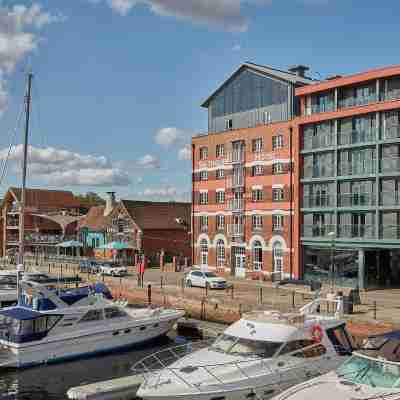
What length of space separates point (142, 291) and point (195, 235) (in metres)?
14.9

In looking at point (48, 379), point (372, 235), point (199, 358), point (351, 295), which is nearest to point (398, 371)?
point (199, 358)

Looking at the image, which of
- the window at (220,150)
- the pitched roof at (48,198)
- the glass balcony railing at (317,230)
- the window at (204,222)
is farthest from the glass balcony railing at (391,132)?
the pitched roof at (48,198)

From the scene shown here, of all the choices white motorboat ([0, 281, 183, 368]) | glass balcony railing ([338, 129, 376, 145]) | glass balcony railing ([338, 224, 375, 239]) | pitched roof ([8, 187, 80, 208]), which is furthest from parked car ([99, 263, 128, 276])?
pitched roof ([8, 187, 80, 208])

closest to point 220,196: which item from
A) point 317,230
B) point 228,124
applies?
point 228,124

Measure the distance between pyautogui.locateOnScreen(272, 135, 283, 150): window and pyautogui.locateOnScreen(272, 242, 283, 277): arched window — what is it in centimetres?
758

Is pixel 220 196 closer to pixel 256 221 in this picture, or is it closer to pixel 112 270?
pixel 256 221

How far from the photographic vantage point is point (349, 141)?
4006 centimetres

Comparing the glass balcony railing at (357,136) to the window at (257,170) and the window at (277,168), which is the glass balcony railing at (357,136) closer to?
the window at (277,168)

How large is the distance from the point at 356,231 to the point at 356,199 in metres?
2.21

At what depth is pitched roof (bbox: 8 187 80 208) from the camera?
81325 mm

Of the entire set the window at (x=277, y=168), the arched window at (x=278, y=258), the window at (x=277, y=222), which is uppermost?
the window at (x=277, y=168)

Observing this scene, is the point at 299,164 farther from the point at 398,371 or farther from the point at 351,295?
the point at 398,371

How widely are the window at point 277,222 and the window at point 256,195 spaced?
223 centimetres

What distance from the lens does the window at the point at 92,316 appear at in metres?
26.2
